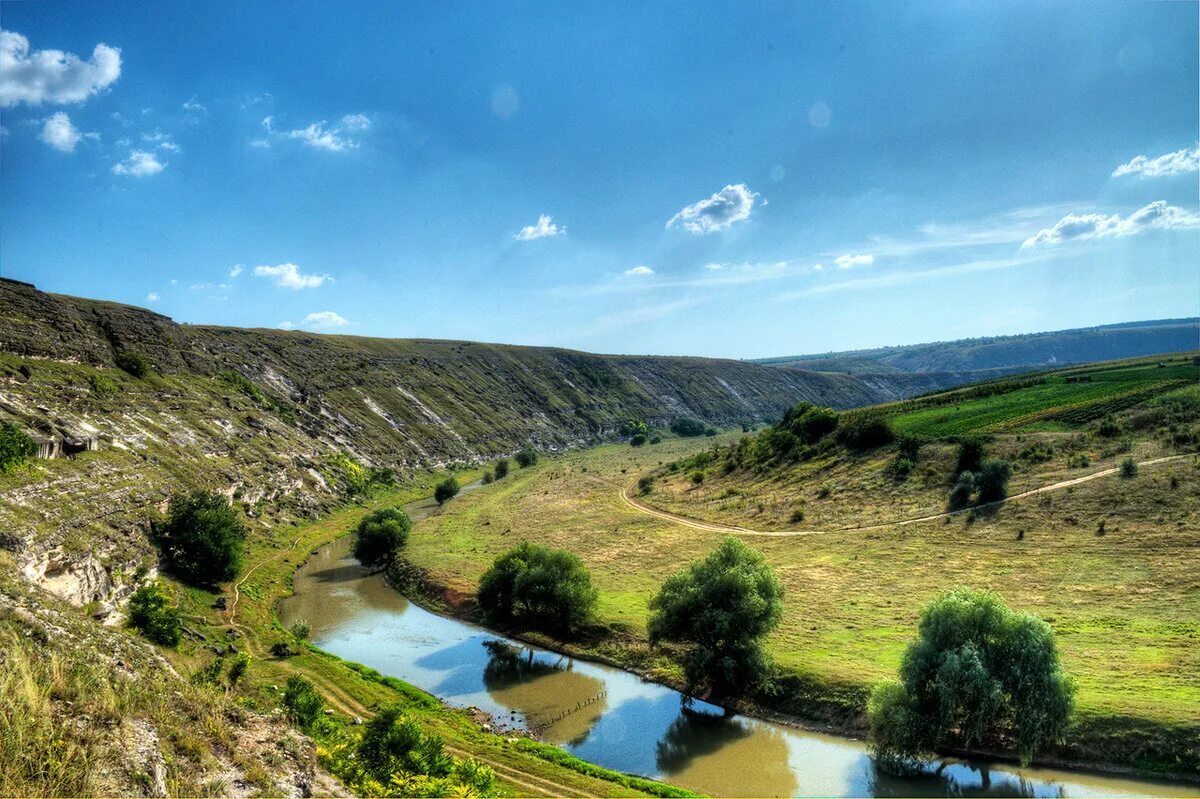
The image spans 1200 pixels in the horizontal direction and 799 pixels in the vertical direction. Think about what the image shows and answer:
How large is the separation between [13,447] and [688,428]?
148839 millimetres

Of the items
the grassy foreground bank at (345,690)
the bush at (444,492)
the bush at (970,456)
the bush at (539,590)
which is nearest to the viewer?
the grassy foreground bank at (345,690)

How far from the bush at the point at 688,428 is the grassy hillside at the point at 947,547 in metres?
85.2

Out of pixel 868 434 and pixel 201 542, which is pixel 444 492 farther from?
pixel 868 434

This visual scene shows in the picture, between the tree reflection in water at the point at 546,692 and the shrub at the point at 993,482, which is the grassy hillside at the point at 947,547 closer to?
the shrub at the point at 993,482

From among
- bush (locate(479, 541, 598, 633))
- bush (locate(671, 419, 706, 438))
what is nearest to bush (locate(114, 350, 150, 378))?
bush (locate(479, 541, 598, 633))

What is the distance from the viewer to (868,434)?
75688mm

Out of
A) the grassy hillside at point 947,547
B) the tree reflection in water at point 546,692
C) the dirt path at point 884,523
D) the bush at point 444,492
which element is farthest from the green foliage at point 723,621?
the bush at point 444,492

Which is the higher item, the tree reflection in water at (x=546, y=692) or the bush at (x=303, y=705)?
the bush at (x=303, y=705)

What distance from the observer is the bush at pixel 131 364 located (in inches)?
2714

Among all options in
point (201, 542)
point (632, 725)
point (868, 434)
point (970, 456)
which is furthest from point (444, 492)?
point (970, 456)

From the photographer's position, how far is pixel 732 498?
7406cm

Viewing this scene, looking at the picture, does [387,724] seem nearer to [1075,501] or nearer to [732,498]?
[1075,501]

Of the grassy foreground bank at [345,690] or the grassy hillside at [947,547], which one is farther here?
the grassy hillside at [947,547]

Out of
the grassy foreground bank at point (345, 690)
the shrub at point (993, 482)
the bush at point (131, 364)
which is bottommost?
the grassy foreground bank at point (345, 690)
